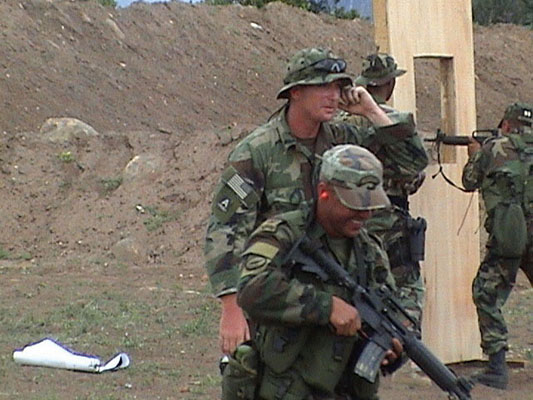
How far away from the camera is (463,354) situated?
830cm

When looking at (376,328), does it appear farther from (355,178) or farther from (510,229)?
(510,229)

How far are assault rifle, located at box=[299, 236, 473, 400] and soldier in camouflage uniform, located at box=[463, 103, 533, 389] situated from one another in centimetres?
376

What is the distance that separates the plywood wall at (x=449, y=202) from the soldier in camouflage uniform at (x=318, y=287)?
3774mm

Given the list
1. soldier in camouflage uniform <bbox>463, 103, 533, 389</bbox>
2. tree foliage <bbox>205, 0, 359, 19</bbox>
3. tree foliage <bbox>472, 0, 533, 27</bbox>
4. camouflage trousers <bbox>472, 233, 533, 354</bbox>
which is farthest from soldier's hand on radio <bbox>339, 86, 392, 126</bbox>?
tree foliage <bbox>472, 0, 533, 27</bbox>

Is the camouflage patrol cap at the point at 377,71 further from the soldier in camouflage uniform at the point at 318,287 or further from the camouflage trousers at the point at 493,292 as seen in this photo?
the soldier in camouflage uniform at the point at 318,287

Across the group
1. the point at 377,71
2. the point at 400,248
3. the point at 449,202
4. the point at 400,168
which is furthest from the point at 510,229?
the point at 400,168

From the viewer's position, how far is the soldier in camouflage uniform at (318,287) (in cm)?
399

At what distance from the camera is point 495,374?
7.80 m

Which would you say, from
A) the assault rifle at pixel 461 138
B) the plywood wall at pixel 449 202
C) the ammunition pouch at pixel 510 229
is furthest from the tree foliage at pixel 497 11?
the ammunition pouch at pixel 510 229

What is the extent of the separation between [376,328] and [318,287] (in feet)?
0.76

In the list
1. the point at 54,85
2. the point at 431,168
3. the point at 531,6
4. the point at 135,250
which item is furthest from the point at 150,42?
the point at 431,168

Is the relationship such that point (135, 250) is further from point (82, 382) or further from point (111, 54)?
point (111, 54)

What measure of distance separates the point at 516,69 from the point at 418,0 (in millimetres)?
26485

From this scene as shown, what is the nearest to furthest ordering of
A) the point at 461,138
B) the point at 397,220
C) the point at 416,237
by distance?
the point at 397,220, the point at 416,237, the point at 461,138
